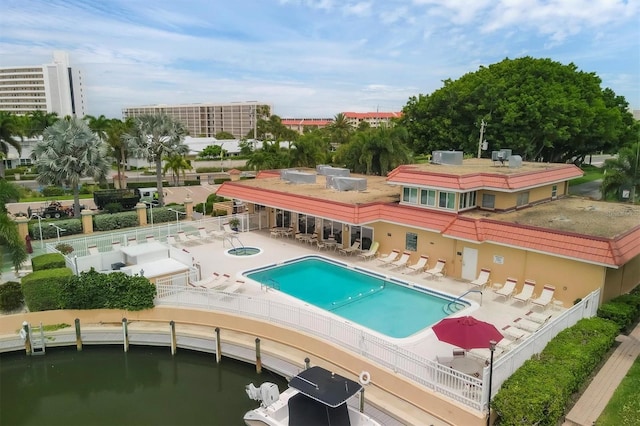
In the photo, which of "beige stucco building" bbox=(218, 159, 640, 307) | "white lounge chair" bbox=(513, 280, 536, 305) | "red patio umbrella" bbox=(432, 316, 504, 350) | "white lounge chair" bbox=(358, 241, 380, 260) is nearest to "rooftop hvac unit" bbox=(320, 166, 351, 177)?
"beige stucco building" bbox=(218, 159, 640, 307)

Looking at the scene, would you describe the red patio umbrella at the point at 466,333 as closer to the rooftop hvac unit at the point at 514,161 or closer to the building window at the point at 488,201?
the building window at the point at 488,201

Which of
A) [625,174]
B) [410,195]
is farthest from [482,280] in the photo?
[625,174]

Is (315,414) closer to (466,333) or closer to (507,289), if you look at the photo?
(466,333)

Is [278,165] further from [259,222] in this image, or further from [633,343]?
[633,343]

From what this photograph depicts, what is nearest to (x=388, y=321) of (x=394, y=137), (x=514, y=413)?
(x=514, y=413)

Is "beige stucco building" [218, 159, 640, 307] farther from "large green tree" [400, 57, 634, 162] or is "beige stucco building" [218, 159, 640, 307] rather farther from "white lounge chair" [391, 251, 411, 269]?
"large green tree" [400, 57, 634, 162]

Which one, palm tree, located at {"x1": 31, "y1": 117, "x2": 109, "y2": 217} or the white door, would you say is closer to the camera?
the white door

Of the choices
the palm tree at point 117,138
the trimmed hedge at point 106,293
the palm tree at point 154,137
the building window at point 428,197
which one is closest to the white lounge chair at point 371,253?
the building window at point 428,197
